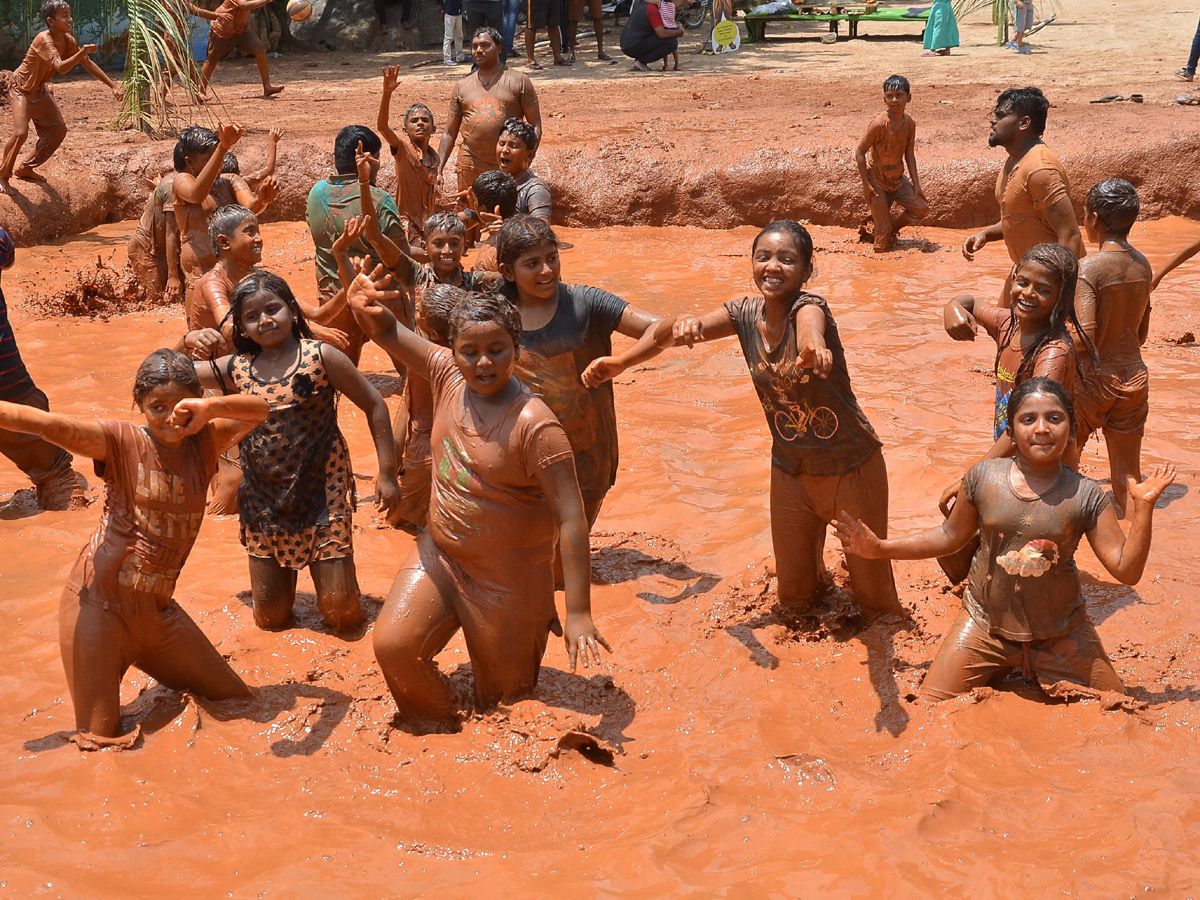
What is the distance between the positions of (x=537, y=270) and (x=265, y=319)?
1.06m

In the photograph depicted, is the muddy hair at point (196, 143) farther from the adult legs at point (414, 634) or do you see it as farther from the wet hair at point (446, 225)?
the adult legs at point (414, 634)

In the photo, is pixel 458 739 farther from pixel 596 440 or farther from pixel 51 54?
pixel 51 54

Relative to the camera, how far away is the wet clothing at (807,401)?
4188mm

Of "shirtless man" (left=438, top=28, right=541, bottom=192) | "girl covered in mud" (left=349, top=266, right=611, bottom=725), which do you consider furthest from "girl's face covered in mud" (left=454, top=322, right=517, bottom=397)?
"shirtless man" (left=438, top=28, right=541, bottom=192)

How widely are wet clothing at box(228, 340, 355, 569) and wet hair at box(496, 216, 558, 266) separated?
0.83 metres

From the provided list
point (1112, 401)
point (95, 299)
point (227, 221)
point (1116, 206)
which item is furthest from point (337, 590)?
point (95, 299)

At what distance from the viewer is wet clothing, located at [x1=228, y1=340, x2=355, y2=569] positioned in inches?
182

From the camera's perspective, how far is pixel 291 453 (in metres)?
4.66

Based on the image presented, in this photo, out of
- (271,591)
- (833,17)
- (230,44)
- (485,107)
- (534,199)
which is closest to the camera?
(271,591)

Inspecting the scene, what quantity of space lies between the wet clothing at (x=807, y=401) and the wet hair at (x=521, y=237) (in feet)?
2.55

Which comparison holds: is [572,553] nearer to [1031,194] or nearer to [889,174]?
[1031,194]

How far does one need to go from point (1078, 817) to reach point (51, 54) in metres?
11.0

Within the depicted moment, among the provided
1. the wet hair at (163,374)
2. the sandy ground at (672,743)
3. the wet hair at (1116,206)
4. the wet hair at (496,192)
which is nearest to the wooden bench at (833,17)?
the sandy ground at (672,743)

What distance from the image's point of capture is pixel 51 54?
11008 millimetres
